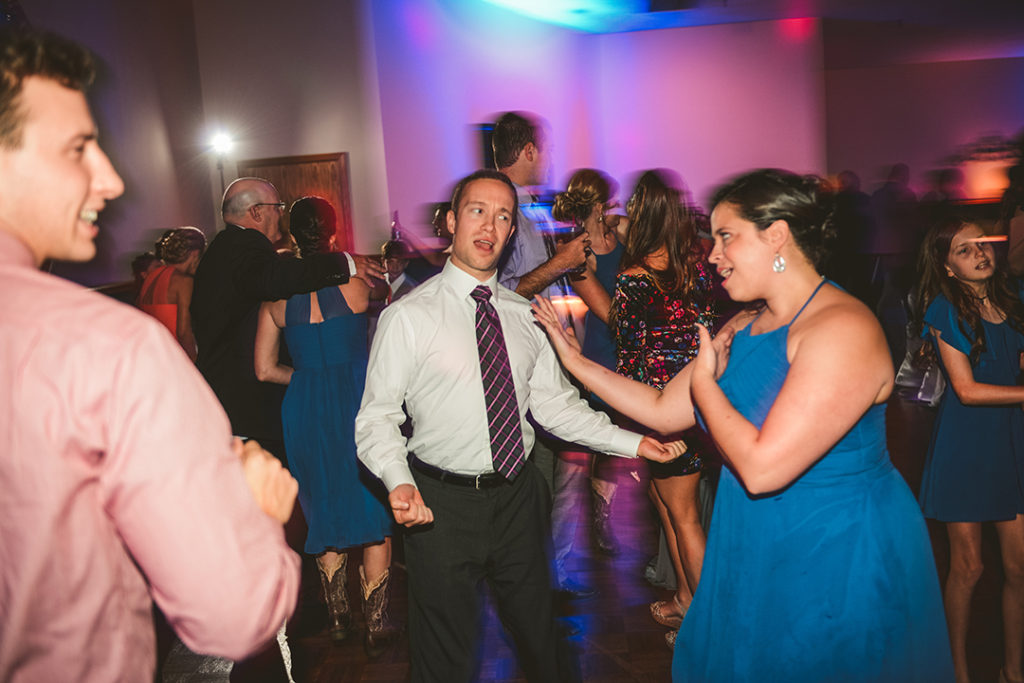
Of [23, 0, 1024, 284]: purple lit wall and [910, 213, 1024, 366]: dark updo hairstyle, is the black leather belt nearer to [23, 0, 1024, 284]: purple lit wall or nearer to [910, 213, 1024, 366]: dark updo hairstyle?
[910, 213, 1024, 366]: dark updo hairstyle

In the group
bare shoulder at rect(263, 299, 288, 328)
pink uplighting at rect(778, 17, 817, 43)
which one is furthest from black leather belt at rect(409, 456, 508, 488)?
pink uplighting at rect(778, 17, 817, 43)

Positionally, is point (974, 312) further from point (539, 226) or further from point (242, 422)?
point (242, 422)

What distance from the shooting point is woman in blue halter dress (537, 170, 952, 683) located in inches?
55.8

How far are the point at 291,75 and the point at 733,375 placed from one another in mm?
7503

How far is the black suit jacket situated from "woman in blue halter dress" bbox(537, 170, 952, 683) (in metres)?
1.65

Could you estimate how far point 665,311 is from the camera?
271cm

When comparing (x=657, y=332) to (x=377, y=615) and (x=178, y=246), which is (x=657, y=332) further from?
(x=178, y=246)

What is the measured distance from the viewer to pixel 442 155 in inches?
316

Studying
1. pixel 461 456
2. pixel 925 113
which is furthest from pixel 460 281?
pixel 925 113

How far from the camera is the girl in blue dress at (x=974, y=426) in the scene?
2.28 m

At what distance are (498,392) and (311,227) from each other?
1.44m

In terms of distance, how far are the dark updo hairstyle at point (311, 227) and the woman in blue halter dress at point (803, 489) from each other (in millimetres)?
1877

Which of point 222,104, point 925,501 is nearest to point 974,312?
point 925,501

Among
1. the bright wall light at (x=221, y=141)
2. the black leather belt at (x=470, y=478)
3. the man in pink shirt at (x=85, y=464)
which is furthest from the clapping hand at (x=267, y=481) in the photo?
the bright wall light at (x=221, y=141)
